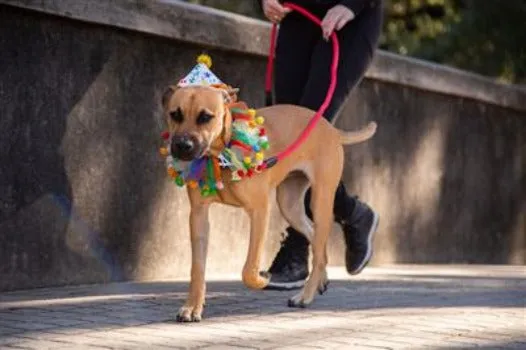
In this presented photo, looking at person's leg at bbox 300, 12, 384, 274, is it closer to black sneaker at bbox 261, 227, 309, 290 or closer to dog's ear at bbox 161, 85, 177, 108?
black sneaker at bbox 261, 227, 309, 290

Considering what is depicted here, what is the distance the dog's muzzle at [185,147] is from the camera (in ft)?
18.9

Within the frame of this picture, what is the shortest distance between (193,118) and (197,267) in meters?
0.73

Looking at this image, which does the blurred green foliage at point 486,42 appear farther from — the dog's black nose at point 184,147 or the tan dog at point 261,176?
the dog's black nose at point 184,147

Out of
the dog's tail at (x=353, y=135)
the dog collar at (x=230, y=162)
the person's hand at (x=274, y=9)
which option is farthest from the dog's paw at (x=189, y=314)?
the person's hand at (x=274, y=9)

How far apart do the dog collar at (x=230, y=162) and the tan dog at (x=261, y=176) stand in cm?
4

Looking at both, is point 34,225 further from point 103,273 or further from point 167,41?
point 167,41

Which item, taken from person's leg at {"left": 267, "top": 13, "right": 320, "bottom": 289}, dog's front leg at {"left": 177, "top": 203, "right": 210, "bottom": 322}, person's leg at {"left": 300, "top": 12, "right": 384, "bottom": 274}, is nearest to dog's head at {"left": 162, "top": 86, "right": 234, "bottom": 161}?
dog's front leg at {"left": 177, "top": 203, "right": 210, "bottom": 322}

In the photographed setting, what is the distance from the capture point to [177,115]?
5.86 meters

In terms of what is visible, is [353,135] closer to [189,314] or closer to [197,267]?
[197,267]

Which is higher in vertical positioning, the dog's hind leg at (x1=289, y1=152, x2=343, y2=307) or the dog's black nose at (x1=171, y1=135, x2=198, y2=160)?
the dog's black nose at (x1=171, y1=135, x2=198, y2=160)

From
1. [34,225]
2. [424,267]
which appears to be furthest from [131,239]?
[424,267]

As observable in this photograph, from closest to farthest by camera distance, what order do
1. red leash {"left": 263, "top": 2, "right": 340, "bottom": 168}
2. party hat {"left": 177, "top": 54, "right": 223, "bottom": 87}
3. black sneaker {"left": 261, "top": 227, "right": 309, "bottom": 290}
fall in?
party hat {"left": 177, "top": 54, "right": 223, "bottom": 87} → red leash {"left": 263, "top": 2, "right": 340, "bottom": 168} → black sneaker {"left": 261, "top": 227, "right": 309, "bottom": 290}

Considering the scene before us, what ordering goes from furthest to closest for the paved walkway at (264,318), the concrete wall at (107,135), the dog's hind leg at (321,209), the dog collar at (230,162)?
→ the concrete wall at (107,135) < the dog's hind leg at (321,209) < the dog collar at (230,162) < the paved walkway at (264,318)

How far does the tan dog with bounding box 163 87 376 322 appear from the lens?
586 centimetres
